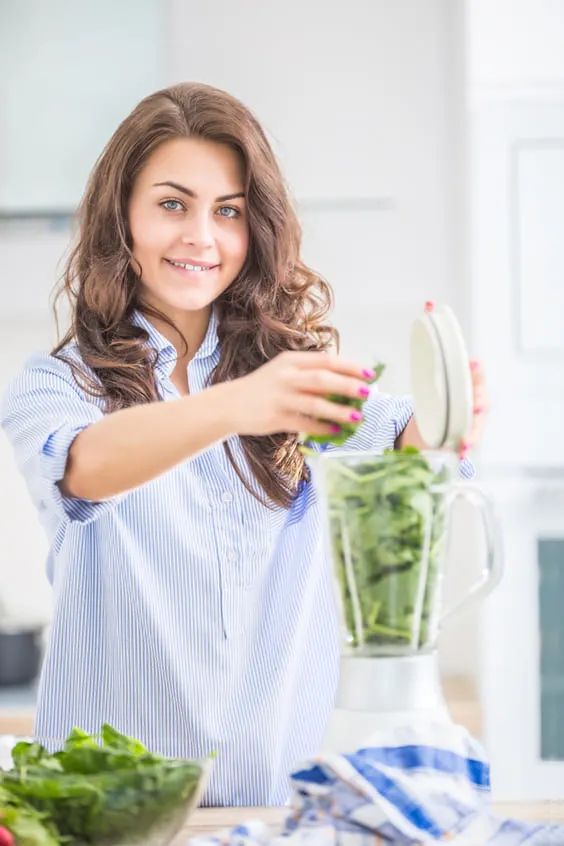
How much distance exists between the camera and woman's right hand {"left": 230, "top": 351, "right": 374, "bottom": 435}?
77 cm

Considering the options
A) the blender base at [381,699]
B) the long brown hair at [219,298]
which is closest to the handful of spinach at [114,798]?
the blender base at [381,699]

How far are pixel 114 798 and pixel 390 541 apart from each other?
0.24 m

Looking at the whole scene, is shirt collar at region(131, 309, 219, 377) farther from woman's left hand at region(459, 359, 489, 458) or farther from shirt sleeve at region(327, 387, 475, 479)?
woman's left hand at region(459, 359, 489, 458)

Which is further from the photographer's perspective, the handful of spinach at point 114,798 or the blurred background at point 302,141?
the blurred background at point 302,141

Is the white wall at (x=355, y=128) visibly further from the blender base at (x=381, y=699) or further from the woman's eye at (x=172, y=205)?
the blender base at (x=381, y=699)

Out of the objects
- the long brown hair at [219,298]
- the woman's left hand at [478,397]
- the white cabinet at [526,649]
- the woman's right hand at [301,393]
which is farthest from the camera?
the white cabinet at [526,649]

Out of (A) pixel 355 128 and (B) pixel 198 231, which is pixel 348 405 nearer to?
(B) pixel 198 231

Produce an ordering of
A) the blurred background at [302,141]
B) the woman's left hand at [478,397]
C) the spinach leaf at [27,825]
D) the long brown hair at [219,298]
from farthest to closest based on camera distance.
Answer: the blurred background at [302,141]
the long brown hair at [219,298]
the woman's left hand at [478,397]
the spinach leaf at [27,825]

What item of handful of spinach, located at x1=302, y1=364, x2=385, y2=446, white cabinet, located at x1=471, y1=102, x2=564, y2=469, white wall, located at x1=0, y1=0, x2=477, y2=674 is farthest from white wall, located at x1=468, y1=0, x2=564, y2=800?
handful of spinach, located at x1=302, y1=364, x2=385, y2=446

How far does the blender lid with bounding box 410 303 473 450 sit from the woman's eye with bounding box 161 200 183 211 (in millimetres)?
536

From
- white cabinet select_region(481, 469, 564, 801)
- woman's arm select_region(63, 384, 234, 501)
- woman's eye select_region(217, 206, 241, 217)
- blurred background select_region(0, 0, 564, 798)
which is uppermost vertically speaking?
blurred background select_region(0, 0, 564, 798)

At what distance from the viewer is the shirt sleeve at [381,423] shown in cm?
133

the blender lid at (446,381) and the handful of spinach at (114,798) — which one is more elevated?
the blender lid at (446,381)

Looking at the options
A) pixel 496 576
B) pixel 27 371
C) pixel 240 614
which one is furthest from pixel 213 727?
pixel 496 576
